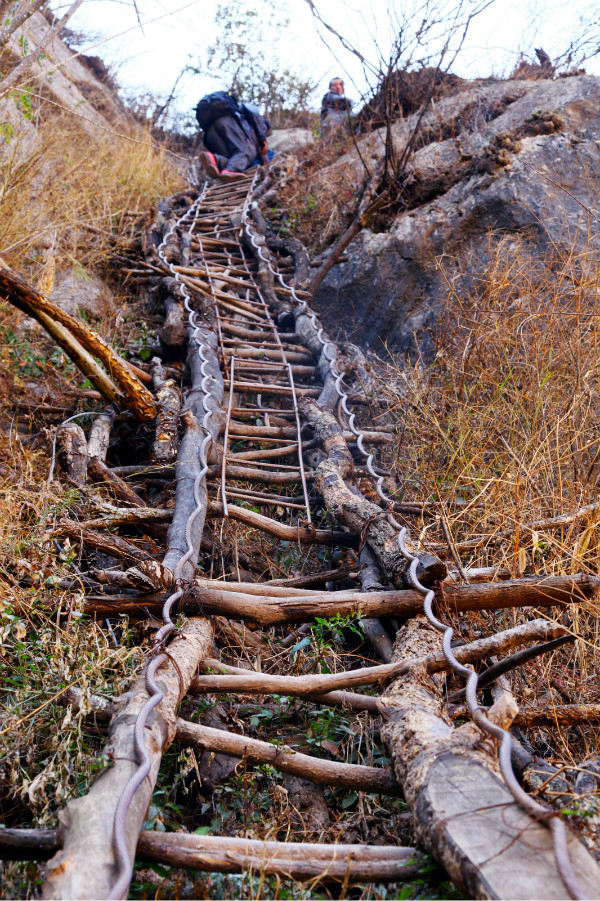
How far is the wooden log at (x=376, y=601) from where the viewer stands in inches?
93.4

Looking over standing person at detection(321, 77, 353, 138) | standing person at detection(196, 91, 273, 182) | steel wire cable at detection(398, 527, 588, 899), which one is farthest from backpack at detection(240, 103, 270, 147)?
steel wire cable at detection(398, 527, 588, 899)

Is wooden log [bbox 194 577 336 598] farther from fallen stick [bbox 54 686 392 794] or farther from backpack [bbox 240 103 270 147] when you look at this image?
backpack [bbox 240 103 270 147]

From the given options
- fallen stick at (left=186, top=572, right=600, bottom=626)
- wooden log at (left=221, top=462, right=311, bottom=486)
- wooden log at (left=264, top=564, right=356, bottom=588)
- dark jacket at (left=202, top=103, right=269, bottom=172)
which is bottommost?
wooden log at (left=264, top=564, right=356, bottom=588)

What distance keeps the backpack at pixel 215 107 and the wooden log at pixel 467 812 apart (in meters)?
10.9

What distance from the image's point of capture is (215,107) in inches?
411

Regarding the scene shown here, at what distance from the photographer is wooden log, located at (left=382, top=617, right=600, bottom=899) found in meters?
1.15

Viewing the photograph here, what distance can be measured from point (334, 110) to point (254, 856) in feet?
41.8

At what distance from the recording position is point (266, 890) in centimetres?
148

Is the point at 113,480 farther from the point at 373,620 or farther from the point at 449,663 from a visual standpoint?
the point at 449,663

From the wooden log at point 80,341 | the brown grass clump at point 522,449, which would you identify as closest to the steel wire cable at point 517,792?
the brown grass clump at point 522,449

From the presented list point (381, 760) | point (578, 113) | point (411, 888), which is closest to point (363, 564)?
point (381, 760)

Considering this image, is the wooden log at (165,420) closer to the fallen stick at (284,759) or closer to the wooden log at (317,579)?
the wooden log at (317,579)

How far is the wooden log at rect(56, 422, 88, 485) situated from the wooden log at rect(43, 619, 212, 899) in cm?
143

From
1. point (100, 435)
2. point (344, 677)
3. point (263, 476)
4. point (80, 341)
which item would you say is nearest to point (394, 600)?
point (344, 677)
